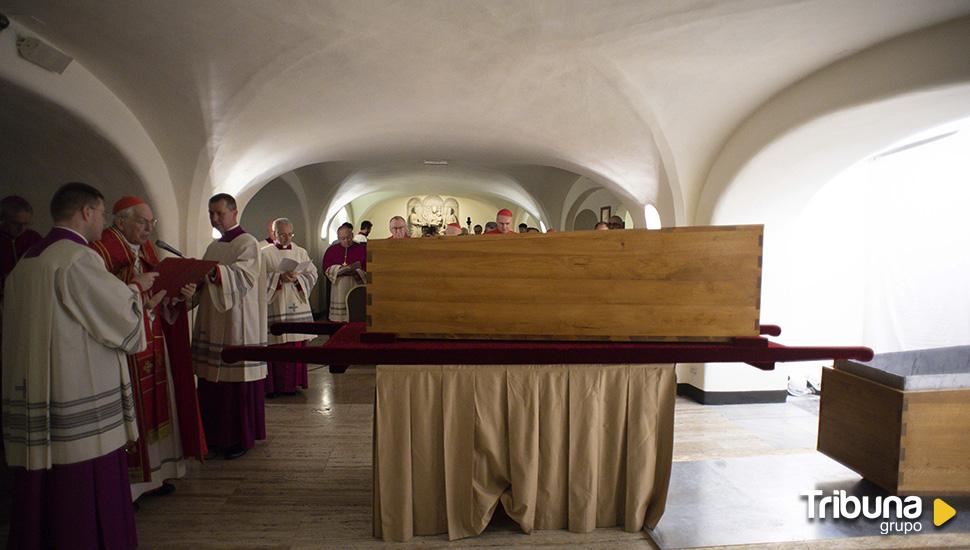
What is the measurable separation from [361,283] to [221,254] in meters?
3.31

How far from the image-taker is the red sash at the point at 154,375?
108 inches

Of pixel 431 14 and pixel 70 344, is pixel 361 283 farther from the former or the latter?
pixel 70 344

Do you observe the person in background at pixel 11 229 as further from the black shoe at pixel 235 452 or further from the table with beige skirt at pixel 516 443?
the table with beige skirt at pixel 516 443

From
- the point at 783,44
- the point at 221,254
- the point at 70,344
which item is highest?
the point at 783,44

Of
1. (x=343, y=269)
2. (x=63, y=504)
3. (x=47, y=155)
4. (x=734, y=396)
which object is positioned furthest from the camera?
(x=343, y=269)

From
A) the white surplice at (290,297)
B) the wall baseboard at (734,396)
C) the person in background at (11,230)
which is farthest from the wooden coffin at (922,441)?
the person in background at (11,230)

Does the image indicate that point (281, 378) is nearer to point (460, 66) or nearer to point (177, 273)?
point (177, 273)

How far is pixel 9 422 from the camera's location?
213cm

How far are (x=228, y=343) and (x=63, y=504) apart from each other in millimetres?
1548

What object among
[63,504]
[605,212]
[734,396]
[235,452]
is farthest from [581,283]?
[605,212]

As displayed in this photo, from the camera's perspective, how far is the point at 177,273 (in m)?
2.78

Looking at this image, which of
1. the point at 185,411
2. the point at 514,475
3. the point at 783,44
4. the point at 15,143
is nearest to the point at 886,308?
the point at 783,44

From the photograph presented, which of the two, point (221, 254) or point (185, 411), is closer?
point (185, 411)

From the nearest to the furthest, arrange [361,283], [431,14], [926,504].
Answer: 1. [926,504]
2. [431,14]
3. [361,283]
